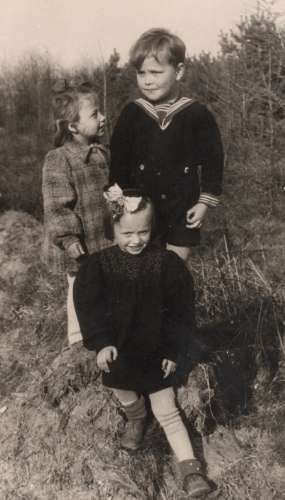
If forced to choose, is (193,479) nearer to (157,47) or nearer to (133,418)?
(133,418)

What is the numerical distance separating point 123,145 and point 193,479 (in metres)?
1.77

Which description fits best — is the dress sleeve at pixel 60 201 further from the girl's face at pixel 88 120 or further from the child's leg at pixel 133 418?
the child's leg at pixel 133 418

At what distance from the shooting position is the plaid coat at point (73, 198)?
10.1ft

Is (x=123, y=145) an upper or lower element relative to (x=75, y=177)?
upper

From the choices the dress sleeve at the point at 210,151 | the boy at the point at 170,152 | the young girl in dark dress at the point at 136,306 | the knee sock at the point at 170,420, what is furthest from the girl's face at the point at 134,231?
the knee sock at the point at 170,420

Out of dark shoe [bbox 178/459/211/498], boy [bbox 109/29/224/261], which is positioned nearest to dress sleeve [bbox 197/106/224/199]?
boy [bbox 109/29/224/261]

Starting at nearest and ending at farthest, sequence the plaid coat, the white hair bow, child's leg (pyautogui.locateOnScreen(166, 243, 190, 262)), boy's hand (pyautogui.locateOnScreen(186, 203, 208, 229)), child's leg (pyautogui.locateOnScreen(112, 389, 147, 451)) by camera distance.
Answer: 1. the white hair bow
2. child's leg (pyautogui.locateOnScreen(112, 389, 147, 451))
3. boy's hand (pyautogui.locateOnScreen(186, 203, 208, 229))
4. child's leg (pyautogui.locateOnScreen(166, 243, 190, 262))
5. the plaid coat

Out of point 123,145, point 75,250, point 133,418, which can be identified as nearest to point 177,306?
point 133,418

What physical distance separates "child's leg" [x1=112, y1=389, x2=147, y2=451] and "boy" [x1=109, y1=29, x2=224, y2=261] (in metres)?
0.90

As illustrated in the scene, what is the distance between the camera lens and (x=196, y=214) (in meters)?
2.81

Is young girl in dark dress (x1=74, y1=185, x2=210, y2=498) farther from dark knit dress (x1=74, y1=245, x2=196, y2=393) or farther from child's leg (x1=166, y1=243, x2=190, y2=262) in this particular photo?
child's leg (x1=166, y1=243, x2=190, y2=262)

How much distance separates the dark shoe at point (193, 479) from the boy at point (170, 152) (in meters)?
1.17

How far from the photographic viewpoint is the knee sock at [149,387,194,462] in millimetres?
2646

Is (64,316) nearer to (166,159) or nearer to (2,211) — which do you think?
(166,159)
